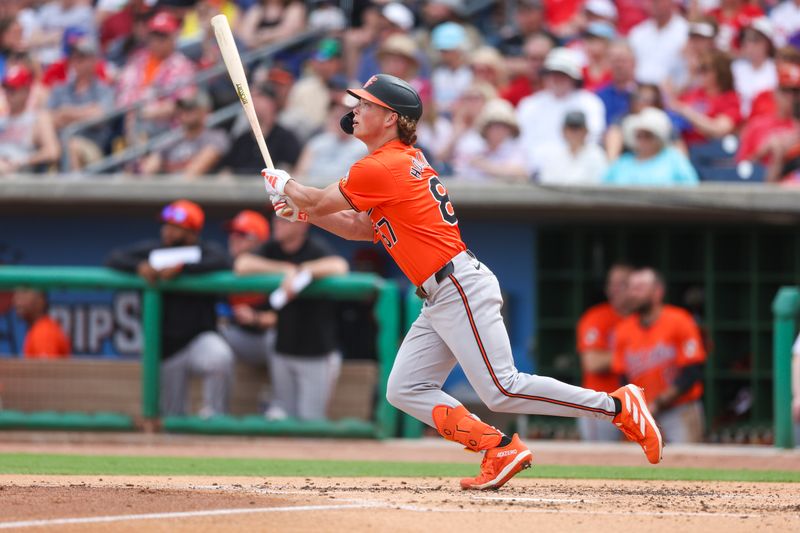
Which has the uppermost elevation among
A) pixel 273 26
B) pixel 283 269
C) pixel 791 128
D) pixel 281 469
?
pixel 273 26

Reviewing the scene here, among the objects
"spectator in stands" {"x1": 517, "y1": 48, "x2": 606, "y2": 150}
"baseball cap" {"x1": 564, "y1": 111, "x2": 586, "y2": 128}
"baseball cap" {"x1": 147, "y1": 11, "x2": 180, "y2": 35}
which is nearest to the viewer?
"baseball cap" {"x1": 564, "y1": 111, "x2": 586, "y2": 128}

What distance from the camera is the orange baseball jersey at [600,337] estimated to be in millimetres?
10062

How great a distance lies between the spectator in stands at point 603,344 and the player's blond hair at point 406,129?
4.53 metres

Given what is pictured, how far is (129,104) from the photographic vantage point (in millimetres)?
12039

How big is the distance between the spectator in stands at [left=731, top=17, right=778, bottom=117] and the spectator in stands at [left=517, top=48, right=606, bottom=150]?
1149 mm

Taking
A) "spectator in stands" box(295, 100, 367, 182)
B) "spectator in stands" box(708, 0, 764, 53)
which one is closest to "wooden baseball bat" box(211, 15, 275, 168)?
"spectator in stands" box(295, 100, 367, 182)

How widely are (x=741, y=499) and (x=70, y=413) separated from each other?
5.31 m

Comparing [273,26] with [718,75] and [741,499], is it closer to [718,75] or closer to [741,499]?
[718,75]

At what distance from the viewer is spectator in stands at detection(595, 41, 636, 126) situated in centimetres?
1120

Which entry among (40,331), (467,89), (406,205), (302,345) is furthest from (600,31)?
(406,205)

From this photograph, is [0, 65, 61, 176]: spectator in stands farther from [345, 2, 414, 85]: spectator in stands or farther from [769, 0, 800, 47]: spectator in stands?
[769, 0, 800, 47]: spectator in stands

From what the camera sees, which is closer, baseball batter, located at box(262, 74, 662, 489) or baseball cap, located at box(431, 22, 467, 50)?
baseball batter, located at box(262, 74, 662, 489)

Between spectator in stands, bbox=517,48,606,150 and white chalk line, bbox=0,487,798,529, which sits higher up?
spectator in stands, bbox=517,48,606,150

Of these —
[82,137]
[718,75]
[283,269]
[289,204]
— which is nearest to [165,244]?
[283,269]
